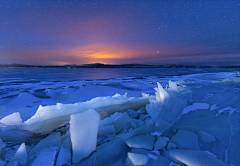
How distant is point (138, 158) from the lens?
3.81 ft

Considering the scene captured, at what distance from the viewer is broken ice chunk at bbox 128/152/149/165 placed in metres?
1.13

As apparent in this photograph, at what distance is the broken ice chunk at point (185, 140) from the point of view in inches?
55.0

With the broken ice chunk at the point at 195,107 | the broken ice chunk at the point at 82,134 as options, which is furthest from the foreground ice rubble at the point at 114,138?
the broken ice chunk at the point at 195,107

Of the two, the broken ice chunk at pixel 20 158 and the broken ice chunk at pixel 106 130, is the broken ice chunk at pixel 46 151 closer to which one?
the broken ice chunk at pixel 20 158

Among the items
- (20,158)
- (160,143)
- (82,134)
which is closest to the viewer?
(20,158)

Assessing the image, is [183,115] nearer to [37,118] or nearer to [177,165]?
[177,165]

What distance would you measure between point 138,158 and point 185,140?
74cm

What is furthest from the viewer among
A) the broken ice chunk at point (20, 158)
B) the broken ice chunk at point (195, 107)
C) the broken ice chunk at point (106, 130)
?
the broken ice chunk at point (195, 107)

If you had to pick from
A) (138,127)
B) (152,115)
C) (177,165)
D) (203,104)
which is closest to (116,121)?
(138,127)

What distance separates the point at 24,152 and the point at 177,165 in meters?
1.49

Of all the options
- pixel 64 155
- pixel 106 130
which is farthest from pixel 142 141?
pixel 64 155

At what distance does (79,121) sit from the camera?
3.83 ft

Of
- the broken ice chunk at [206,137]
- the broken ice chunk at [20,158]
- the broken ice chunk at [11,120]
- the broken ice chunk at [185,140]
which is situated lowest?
the broken ice chunk at [206,137]

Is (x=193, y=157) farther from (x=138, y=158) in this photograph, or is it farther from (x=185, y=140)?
(x=138, y=158)
